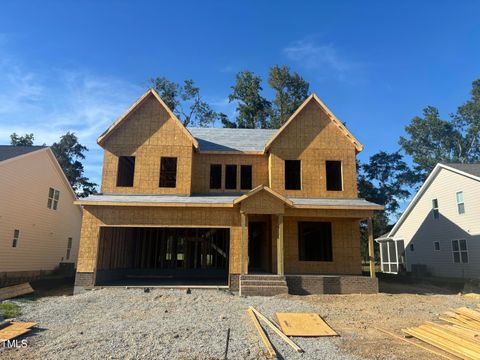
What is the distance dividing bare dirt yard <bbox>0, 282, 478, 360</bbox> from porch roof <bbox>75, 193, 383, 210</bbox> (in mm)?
3602

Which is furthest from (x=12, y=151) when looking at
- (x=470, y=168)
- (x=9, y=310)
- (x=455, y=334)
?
A: (x=470, y=168)

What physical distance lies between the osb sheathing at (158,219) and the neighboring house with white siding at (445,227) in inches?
544

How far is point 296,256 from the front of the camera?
15781 mm

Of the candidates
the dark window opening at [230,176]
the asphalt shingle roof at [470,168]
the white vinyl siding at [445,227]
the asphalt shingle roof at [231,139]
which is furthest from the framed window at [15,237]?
the asphalt shingle roof at [470,168]

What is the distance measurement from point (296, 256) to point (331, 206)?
116 inches

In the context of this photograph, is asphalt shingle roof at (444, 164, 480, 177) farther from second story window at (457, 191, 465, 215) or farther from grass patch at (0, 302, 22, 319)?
grass patch at (0, 302, 22, 319)

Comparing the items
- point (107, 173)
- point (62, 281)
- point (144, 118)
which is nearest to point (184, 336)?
point (107, 173)

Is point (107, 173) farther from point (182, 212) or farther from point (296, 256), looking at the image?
point (296, 256)

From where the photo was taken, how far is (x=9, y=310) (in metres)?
10.5

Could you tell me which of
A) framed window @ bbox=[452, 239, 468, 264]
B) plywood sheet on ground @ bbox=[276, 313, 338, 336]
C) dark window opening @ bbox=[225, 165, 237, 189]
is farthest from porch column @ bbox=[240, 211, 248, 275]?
framed window @ bbox=[452, 239, 468, 264]

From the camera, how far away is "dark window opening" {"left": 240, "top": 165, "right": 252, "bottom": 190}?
18.2 metres

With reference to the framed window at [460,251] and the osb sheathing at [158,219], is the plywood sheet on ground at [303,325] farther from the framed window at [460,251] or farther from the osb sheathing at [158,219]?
the framed window at [460,251]

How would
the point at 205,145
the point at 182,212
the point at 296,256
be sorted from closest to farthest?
the point at 182,212 → the point at 296,256 → the point at 205,145

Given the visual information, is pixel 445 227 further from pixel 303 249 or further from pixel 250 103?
pixel 250 103
